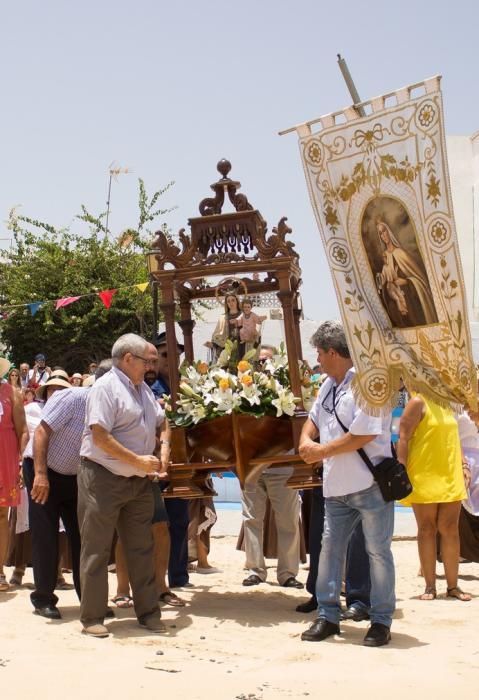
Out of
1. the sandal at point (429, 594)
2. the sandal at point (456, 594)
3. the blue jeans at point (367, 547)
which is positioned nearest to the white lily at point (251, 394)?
the blue jeans at point (367, 547)

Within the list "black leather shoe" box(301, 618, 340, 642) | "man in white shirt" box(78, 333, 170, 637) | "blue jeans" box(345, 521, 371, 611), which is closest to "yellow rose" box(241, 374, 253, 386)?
"man in white shirt" box(78, 333, 170, 637)

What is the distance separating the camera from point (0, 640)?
6191 mm

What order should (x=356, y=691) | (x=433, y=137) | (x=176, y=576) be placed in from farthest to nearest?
(x=176, y=576), (x=433, y=137), (x=356, y=691)

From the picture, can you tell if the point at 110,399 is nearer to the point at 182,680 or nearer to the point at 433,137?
the point at 182,680

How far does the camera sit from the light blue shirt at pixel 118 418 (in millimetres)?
6559

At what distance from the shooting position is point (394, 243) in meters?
5.66

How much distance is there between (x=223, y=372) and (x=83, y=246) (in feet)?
83.4

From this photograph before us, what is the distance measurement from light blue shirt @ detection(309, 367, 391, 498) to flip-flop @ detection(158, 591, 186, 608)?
1922mm

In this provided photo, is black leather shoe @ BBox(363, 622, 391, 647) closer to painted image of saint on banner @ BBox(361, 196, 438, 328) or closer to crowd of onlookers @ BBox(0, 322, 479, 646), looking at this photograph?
crowd of onlookers @ BBox(0, 322, 479, 646)

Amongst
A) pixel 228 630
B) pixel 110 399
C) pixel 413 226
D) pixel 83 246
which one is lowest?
pixel 228 630

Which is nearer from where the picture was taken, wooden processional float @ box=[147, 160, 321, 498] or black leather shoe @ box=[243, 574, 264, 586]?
wooden processional float @ box=[147, 160, 321, 498]

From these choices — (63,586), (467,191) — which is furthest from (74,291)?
(63,586)

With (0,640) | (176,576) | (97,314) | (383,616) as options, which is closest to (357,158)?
(383,616)

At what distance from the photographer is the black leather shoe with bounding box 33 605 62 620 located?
7.06m
